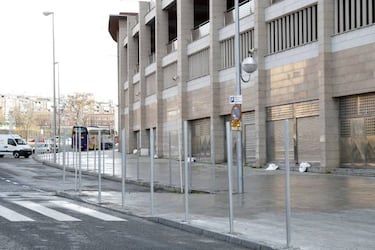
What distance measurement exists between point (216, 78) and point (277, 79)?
700 centimetres

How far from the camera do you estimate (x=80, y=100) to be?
11350cm

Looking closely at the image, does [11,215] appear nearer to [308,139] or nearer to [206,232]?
[206,232]

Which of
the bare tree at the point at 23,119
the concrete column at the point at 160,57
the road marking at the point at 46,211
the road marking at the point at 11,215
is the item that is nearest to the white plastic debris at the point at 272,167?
the road marking at the point at 46,211

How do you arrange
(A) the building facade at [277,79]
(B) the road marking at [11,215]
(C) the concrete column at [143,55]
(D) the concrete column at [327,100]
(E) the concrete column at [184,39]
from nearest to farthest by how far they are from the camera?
(B) the road marking at [11,215] → (A) the building facade at [277,79] → (D) the concrete column at [327,100] → (E) the concrete column at [184,39] → (C) the concrete column at [143,55]

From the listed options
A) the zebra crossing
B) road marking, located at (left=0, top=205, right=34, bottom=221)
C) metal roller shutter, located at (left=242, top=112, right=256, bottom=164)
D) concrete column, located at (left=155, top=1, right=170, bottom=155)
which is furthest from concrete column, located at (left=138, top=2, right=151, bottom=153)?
road marking, located at (left=0, top=205, right=34, bottom=221)

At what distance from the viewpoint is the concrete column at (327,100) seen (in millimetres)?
26391

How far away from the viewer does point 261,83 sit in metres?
31.7

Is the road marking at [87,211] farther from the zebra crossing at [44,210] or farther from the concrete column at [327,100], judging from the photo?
the concrete column at [327,100]

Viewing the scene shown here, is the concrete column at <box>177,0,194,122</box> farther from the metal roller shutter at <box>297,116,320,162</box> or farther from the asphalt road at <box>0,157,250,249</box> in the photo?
the asphalt road at <box>0,157,250,249</box>

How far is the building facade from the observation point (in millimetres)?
25578

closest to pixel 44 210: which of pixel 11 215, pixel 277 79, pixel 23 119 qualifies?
pixel 11 215

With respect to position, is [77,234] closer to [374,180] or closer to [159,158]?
[374,180]

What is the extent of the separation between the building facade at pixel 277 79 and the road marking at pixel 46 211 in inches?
418

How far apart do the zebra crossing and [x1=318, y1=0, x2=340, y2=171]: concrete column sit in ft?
43.6
